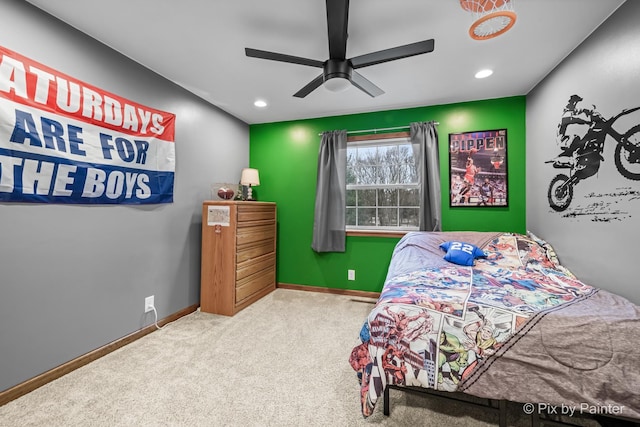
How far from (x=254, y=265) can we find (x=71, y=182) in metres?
1.81

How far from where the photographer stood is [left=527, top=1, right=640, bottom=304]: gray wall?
153 cm

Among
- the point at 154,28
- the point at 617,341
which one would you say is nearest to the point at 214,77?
the point at 154,28

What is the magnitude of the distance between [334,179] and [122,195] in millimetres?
→ 2227

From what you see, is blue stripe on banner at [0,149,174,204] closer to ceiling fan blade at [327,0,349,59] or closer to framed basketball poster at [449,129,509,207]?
ceiling fan blade at [327,0,349,59]

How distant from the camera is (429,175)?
298 centimetres

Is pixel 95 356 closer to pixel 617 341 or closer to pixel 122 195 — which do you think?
pixel 122 195

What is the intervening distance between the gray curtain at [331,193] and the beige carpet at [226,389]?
3.98 ft

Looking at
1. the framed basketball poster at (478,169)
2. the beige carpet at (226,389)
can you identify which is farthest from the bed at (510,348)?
the framed basketball poster at (478,169)

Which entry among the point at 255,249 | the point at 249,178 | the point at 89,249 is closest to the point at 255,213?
the point at 255,249

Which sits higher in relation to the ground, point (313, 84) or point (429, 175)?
point (313, 84)

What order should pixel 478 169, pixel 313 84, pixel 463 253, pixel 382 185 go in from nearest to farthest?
pixel 313 84 < pixel 463 253 < pixel 478 169 < pixel 382 185

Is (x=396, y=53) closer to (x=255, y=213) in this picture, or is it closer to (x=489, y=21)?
(x=489, y=21)

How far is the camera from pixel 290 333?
7.63ft

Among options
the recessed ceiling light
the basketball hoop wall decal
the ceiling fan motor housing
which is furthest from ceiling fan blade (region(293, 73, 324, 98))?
the recessed ceiling light
